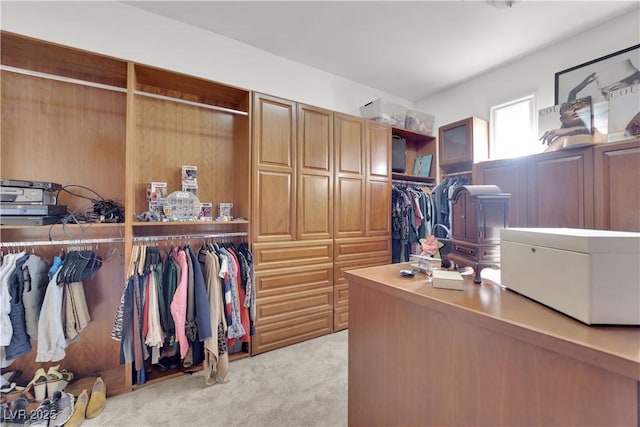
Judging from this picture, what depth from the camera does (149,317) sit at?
1.74m

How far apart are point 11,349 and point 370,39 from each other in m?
3.57

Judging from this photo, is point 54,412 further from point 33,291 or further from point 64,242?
point 64,242

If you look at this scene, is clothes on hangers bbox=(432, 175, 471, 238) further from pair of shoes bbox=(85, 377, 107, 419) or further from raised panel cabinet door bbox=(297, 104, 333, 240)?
pair of shoes bbox=(85, 377, 107, 419)

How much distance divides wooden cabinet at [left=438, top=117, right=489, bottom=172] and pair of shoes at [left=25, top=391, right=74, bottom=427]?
413cm

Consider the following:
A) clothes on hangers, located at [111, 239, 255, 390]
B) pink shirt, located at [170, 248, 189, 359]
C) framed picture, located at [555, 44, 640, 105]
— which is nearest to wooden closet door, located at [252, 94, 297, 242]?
clothes on hangers, located at [111, 239, 255, 390]

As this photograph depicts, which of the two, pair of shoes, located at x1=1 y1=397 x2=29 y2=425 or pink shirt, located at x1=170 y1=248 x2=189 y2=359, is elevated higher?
pink shirt, located at x1=170 y1=248 x2=189 y2=359

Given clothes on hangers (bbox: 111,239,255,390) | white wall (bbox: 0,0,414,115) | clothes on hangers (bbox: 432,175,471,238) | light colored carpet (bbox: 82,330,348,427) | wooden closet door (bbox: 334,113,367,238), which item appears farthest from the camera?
clothes on hangers (bbox: 432,175,471,238)

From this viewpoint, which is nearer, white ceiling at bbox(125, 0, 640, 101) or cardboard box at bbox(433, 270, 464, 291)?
cardboard box at bbox(433, 270, 464, 291)

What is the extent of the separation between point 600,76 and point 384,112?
1956 millimetres

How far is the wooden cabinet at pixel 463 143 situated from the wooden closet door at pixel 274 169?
7.09 ft

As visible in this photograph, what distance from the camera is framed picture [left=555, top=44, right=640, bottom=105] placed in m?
2.24

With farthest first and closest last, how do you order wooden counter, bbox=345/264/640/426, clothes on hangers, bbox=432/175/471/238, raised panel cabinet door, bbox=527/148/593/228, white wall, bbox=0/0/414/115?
clothes on hangers, bbox=432/175/471/238, raised panel cabinet door, bbox=527/148/593/228, white wall, bbox=0/0/414/115, wooden counter, bbox=345/264/640/426

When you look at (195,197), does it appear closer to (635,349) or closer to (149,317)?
(149,317)

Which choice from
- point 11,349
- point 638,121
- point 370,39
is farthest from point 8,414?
point 638,121
